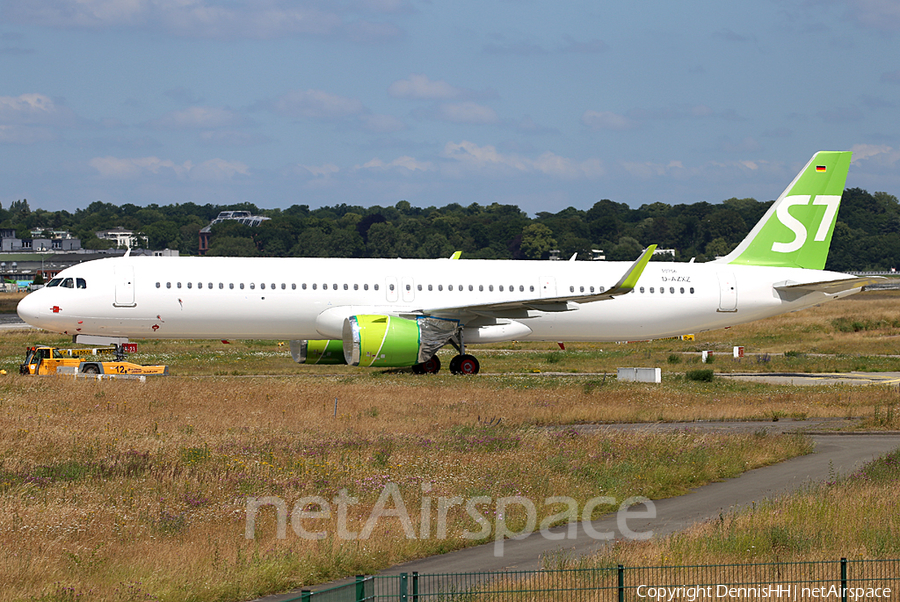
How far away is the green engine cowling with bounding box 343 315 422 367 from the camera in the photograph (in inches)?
1353

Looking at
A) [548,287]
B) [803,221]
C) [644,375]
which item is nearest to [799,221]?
[803,221]

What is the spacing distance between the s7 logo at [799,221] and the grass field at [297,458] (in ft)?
27.4

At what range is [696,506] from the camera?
1797cm

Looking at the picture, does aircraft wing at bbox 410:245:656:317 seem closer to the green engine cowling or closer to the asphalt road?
the green engine cowling

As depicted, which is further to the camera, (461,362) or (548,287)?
(548,287)

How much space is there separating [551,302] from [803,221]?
13.2 meters

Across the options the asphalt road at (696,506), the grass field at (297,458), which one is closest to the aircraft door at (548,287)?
the grass field at (297,458)

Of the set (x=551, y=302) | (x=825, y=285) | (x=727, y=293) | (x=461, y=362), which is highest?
(x=825, y=285)

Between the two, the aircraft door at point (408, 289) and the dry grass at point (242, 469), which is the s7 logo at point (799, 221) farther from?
the dry grass at point (242, 469)

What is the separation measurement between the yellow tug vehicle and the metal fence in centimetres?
2446

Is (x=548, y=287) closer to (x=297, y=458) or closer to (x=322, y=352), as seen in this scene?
(x=322, y=352)

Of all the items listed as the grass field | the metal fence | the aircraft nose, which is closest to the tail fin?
the grass field

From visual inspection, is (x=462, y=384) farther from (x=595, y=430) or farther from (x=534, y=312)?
(x=595, y=430)

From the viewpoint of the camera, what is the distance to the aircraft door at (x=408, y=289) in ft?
124
